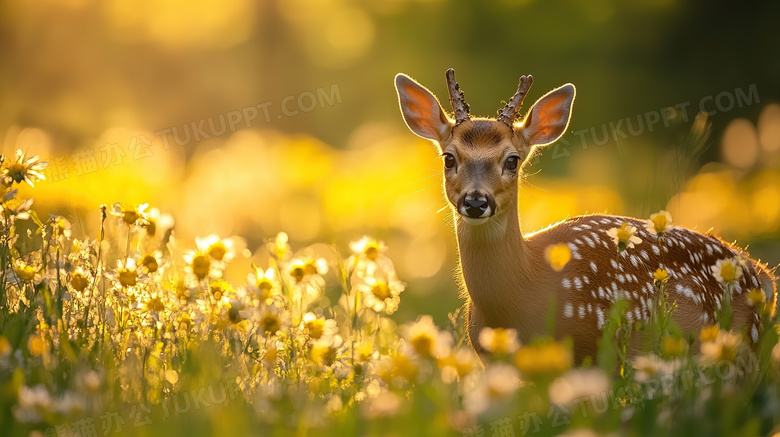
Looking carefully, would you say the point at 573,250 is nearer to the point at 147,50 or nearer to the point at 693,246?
the point at 693,246

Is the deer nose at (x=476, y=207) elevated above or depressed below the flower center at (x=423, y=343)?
above

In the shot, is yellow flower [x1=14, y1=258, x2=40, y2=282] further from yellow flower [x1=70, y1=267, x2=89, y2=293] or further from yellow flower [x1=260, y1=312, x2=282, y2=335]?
yellow flower [x1=260, y1=312, x2=282, y2=335]

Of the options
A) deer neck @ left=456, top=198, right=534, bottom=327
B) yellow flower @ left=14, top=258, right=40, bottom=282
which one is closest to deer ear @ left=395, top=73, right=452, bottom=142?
deer neck @ left=456, top=198, right=534, bottom=327

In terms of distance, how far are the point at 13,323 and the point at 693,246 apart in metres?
3.84

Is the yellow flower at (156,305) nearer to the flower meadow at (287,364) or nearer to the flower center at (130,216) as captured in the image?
the flower meadow at (287,364)

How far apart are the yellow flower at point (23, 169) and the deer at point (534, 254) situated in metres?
2.00

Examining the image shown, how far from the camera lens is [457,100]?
5344 millimetres

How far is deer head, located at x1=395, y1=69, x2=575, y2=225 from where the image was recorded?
16.0 ft

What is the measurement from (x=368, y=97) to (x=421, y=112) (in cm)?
1392

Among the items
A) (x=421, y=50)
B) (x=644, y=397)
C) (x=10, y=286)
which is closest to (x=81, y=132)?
(x=421, y=50)

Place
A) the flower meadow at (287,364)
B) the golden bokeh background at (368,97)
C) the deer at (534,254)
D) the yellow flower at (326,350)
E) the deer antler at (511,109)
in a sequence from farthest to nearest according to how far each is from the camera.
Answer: the golden bokeh background at (368,97), the deer antler at (511,109), the deer at (534,254), the yellow flower at (326,350), the flower meadow at (287,364)

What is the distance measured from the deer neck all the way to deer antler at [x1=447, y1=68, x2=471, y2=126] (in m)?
0.66

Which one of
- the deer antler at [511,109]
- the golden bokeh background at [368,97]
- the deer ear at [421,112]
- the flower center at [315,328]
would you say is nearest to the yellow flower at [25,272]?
the flower center at [315,328]

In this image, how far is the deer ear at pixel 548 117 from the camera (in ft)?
18.3
